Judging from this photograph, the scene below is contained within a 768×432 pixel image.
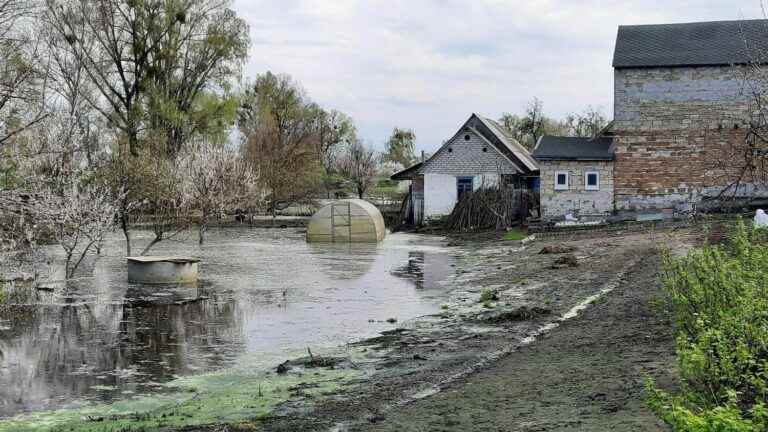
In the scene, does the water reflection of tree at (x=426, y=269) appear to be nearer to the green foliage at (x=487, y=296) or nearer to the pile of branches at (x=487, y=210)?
the green foliage at (x=487, y=296)

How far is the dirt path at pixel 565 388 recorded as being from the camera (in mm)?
7785

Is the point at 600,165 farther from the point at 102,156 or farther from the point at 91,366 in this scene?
the point at 91,366

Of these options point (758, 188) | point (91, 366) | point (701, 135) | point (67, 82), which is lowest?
point (91, 366)

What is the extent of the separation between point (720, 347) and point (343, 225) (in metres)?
31.5

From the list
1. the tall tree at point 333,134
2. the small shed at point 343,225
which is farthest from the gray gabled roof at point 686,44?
the tall tree at point 333,134

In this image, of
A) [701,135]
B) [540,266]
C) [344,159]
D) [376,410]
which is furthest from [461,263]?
[344,159]

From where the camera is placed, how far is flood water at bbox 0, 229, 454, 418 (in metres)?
11.9

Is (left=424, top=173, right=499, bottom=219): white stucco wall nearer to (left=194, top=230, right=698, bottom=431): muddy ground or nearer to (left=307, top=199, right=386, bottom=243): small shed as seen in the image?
(left=307, top=199, right=386, bottom=243): small shed

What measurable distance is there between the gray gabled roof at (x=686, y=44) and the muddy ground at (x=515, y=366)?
18.6 m

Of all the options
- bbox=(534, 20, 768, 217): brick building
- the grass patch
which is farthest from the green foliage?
bbox=(534, 20, 768, 217): brick building

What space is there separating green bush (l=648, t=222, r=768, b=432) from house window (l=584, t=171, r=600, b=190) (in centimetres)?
2622

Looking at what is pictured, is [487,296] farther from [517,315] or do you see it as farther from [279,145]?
[279,145]

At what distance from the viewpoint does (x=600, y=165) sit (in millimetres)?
36656

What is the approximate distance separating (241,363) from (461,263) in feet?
50.4
